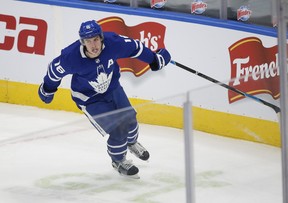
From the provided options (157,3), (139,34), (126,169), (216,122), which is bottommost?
(126,169)

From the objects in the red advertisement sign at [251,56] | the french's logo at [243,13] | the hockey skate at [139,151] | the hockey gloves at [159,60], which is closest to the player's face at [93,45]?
the hockey gloves at [159,60]

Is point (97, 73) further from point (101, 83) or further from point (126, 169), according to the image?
point (126, 169)

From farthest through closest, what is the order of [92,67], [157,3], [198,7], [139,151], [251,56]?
[157,3] < [198,7] < [251,56] < [92,67] < [139,151]

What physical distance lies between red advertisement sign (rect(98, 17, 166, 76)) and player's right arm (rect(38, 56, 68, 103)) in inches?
60.7

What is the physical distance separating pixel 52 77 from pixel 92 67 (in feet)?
0.89

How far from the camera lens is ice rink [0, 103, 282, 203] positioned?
134 inches

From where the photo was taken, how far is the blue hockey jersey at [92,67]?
5.30m

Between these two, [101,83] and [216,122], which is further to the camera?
[101,83]

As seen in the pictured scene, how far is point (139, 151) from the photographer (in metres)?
4.96

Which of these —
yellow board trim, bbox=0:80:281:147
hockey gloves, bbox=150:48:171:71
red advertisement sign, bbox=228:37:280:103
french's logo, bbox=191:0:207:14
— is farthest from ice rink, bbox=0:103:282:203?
french's logo, bbox=191:0:207:14

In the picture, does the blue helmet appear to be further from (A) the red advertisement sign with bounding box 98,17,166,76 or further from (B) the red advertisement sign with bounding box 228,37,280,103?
(A) the red advertisement sign with bounding box 98,17,166,76

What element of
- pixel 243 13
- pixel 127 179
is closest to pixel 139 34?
pixel 243 13

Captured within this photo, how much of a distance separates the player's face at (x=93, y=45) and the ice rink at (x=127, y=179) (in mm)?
897

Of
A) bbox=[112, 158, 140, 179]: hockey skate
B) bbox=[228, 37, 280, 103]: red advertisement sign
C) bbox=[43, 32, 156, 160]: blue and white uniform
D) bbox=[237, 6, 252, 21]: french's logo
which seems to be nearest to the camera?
bbox=[112, 158, 140, 179]: hockey skate
